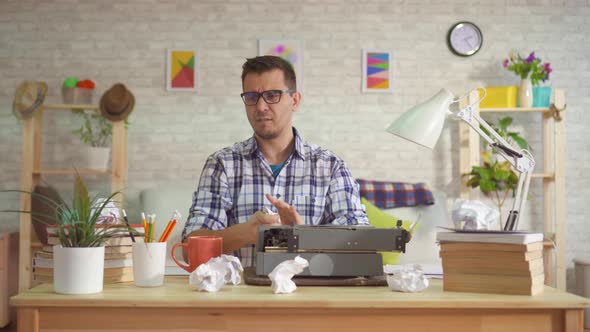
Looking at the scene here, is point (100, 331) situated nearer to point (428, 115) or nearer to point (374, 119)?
point (428, 115)

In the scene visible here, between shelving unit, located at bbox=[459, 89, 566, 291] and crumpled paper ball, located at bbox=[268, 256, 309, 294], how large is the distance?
2.86 metres

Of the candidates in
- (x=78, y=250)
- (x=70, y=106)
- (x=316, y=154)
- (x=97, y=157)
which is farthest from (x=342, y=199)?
(x=70, y=106)

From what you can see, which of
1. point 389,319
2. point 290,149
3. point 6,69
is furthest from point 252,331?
point 6,69

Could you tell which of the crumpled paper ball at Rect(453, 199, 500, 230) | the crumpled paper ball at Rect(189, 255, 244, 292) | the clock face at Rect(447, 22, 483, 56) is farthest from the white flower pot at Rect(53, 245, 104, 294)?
the clock face at Rect(447, 22, 483, 56)

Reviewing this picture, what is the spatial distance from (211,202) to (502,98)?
264cm

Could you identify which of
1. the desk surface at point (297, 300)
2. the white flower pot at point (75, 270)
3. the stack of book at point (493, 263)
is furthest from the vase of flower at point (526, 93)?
the white flower pot at point (75, 270)

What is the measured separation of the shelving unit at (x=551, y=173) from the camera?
387 centimetres

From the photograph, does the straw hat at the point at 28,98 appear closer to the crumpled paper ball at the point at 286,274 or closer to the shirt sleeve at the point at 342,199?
the shirt sleeve at the point at 342,199

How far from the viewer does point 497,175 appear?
381cm

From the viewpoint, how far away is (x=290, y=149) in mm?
2328

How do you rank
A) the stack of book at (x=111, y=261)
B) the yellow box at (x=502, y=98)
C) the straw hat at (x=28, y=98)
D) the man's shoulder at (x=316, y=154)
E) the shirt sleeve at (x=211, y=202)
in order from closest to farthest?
1. the stack of book at (x=111, y=261)
2. the shirt sleeve at (x=211, y=202)
3. the man's shoulder at (x=316, y=154)
4. the straw hat at (x=28, y=98)
5. the yellow box at (x=502, y=98)

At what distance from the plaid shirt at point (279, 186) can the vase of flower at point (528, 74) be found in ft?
7.26

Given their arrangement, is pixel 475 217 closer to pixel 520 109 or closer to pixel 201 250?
pixel 201 250

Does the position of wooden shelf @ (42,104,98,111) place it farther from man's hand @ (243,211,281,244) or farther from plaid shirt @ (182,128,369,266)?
man's hand @ (243,211,281,244)
